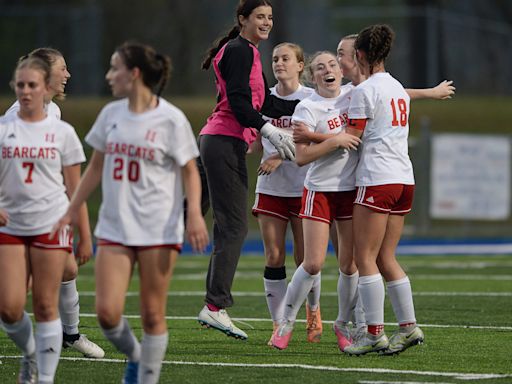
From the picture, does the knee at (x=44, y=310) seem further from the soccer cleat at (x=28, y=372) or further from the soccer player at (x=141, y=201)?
the soccer player at (x=141, y=201)

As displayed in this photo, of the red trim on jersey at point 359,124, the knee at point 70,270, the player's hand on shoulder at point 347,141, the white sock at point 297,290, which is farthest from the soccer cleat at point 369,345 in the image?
the knee at point 70,270

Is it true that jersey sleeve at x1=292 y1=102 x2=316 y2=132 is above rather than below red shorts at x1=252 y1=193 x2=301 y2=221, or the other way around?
above

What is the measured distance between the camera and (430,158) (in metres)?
22.7

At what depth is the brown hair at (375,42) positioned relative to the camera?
806 centimetres

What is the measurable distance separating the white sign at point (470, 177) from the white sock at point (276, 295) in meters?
13.3

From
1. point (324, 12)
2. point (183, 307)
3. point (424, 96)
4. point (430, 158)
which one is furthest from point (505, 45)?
point (424, 96)

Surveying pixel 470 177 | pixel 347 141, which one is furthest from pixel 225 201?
pixel 470 177

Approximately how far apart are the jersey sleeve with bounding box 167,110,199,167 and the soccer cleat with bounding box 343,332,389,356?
2.30 meters

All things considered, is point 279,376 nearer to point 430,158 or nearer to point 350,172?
point 350,172

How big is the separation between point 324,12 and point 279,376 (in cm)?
2343

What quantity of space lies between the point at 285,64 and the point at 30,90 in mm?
2832

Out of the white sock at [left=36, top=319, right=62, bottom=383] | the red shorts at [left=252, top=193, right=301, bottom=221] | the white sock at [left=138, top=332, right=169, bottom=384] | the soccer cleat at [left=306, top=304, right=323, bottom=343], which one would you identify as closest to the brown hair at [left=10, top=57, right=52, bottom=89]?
the white sock at [left=36, top=319, right=62, bottom=383]

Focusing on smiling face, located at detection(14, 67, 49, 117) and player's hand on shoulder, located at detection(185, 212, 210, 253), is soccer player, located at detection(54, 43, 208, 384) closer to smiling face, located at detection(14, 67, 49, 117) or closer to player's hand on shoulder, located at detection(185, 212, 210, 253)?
player's hand on shoulder, located at detection(185, 212, 210, 253)

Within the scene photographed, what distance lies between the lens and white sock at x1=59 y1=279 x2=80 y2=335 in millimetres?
8398
